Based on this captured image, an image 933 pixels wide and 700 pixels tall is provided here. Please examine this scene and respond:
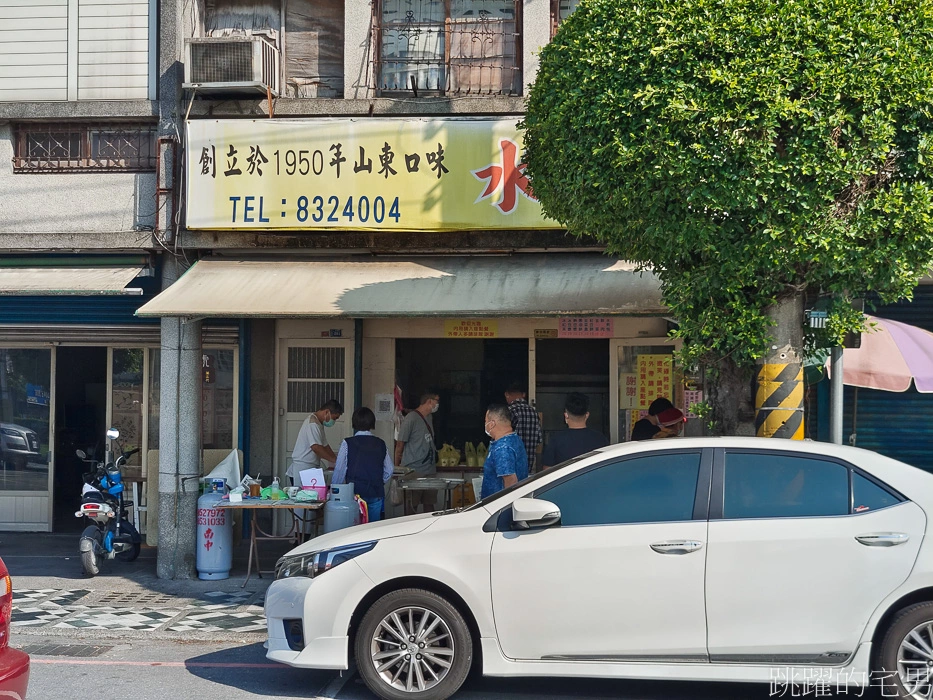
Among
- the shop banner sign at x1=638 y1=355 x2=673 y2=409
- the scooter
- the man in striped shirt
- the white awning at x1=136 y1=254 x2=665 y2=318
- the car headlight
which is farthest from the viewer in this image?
the shop banner sign at x1=638 y1=355 x2=673 y2=409

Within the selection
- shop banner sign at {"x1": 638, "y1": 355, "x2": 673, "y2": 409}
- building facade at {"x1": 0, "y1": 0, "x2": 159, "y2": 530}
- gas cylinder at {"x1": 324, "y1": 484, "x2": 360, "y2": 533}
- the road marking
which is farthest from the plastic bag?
the road marking

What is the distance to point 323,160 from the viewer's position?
9.94m

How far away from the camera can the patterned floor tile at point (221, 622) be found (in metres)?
8.09

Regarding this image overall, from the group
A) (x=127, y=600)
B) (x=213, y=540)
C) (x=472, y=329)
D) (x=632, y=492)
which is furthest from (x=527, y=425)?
A: (x=632, y=492)

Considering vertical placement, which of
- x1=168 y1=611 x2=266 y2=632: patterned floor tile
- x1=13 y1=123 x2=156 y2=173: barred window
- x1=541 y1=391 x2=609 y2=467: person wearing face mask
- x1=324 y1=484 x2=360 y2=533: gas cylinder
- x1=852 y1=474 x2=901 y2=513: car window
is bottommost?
x1=168 y1=611 x2=266 y2=632: patterned floor tile

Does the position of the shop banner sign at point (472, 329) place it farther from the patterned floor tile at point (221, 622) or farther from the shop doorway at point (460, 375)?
the patterned floor tile at point (221, 622)

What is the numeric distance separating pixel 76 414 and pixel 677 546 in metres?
11.6

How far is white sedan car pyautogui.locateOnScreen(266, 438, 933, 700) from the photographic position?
18.5ft

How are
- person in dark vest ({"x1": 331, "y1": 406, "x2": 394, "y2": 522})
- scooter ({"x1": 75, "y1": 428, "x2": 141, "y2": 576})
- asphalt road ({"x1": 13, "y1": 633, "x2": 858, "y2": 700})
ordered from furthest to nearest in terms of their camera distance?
1. scooter ({"x1": 75, "y1": 428, "x2": 141, "y2": 576})
2. person in dark vest ({"x1": 331, "y1": 406, "x2": 394, "y2": 522})
3. asphalt road ({"x1": 13, "y1": 633, "x2": 858, "y2": 700})

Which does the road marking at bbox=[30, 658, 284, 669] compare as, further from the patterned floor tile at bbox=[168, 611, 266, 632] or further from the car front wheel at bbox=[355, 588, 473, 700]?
the car front wheel at bbox=[355, 588, 473, 700]

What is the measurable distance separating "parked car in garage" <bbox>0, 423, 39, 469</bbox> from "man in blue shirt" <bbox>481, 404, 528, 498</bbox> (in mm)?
7245

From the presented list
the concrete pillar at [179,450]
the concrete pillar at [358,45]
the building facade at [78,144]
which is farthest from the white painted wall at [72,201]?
the concrete pillar at [358,45]

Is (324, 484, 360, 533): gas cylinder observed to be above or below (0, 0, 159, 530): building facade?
below

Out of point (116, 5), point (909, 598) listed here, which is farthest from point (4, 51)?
point (909, 598)
